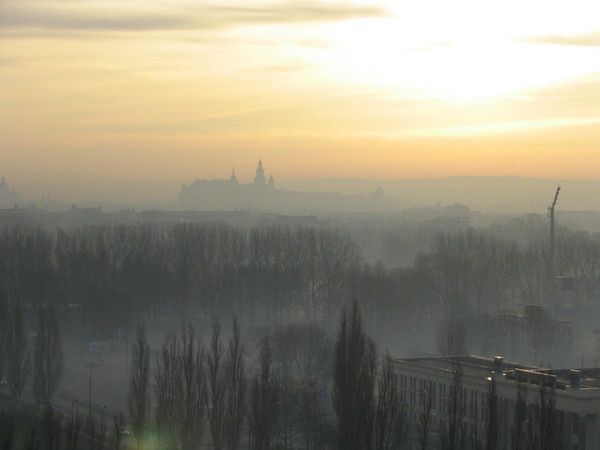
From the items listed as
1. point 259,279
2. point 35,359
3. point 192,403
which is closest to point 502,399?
point 192,403

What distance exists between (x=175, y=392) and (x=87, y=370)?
13055 mm

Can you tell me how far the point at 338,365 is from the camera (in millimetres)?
20312

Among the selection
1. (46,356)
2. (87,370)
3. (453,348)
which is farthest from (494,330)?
(46,356)

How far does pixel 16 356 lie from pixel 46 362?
0.76 m

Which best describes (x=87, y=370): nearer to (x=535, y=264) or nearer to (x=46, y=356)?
(x=46, y=356)

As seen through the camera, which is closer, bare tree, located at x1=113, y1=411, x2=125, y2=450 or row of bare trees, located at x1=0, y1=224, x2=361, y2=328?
bare tree, located at x1=113, y1=411, x2=125, y2=450

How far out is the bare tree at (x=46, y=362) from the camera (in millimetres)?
27750

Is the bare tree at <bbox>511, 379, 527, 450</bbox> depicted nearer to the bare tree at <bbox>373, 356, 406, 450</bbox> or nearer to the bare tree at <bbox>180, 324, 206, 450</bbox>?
the bare tree at <bbox>373, 356, 406, 450</bbox>

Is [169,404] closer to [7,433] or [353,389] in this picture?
[353,389]

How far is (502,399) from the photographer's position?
77.0 ft

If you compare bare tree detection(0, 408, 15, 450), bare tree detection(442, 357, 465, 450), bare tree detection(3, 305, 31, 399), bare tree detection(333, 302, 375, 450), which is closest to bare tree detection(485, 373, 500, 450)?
bare tree detection(442, 357, 465, 450)

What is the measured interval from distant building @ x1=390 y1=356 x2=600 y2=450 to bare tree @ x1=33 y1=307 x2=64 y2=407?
780 cm

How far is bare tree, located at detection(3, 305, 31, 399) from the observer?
28.1m

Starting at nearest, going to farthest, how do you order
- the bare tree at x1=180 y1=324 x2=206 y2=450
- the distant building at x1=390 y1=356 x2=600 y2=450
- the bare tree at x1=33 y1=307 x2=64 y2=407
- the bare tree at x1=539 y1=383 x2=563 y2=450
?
the bare tree at x1=539 y1=383 x2=563 y2=450
the distant building at x1=390 y1=356 x2=600 y2=450
the bare tree at x1=180 y1=324 x2=206 y2=450
the bare tree at x1=33 y1=307 x2=64 y2=407
